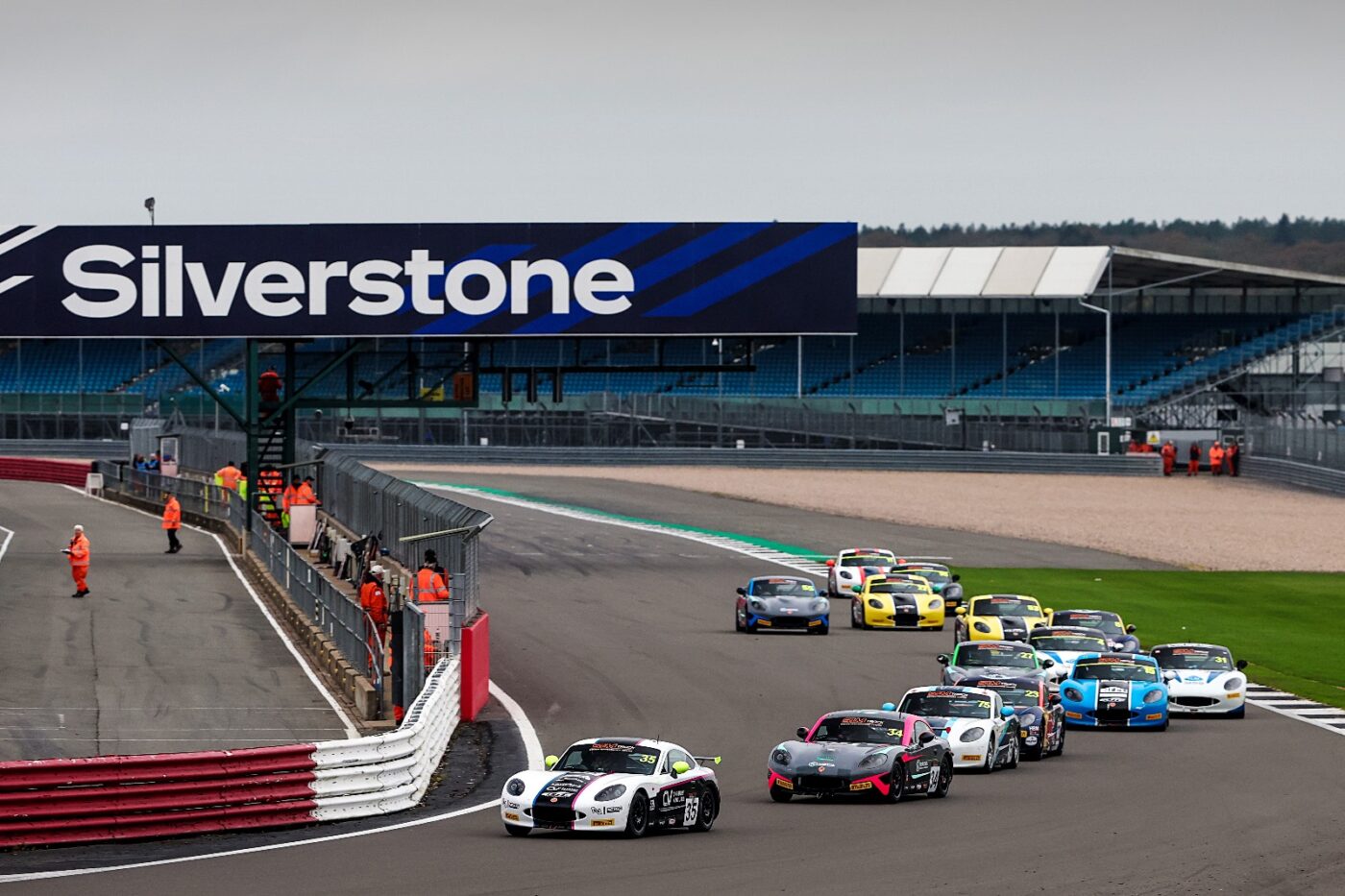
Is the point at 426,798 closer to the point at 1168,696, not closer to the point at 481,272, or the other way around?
the point at 1168,696

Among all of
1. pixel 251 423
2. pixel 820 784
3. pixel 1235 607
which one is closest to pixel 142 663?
pixel 820 784

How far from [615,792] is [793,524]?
43.1 meters

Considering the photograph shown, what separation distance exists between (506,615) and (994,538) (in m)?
22.7

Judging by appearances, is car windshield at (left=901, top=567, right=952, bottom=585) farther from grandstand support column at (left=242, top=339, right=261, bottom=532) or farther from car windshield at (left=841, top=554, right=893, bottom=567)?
grandstand support column at (left=242, top=339, right=261, bottom=532)

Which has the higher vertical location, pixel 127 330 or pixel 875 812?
pixel 127 330

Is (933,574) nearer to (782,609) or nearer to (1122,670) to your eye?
(782,609)

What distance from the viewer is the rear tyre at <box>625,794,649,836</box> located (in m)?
18.5

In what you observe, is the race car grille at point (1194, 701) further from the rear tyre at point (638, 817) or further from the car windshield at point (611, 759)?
the rear tyre at point (638, 817)

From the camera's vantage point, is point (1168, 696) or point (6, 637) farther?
point (6, 637)

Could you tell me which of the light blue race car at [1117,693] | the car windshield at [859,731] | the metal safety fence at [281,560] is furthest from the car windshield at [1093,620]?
the car windshield at [859,731]

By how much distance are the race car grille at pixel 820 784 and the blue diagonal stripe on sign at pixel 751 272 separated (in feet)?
78.1

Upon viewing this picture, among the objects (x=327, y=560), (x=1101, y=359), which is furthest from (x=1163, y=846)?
(x=1101, y=359)

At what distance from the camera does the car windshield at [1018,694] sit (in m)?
25.0

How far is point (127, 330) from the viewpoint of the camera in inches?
1725
